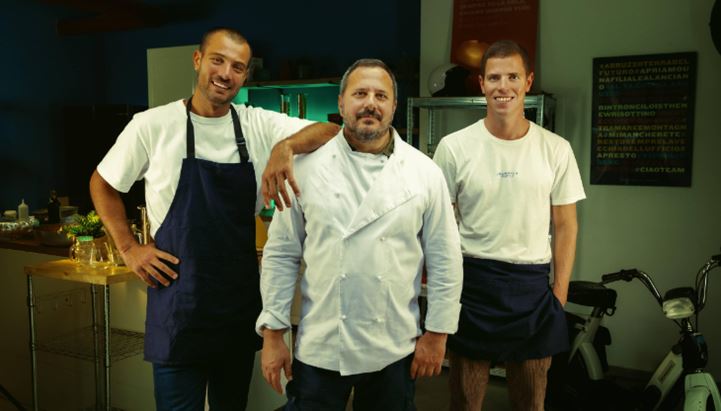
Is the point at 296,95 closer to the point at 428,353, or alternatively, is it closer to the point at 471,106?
the point at 471,106

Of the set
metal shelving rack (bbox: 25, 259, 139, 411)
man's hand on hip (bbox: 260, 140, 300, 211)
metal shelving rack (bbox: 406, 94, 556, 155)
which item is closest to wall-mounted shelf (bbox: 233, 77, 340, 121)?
metal shelving rack (bbox: 406, 94, 556, 155)

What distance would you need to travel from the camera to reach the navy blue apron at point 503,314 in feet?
7.18

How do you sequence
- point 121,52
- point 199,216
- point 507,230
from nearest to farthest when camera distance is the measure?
point 199,216
point 507,230
point 121,52

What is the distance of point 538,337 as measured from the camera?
2.23 m

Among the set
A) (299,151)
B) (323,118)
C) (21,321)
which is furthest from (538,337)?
(323,118)

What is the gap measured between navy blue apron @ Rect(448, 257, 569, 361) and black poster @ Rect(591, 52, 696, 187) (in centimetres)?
204

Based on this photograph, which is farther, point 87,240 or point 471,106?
point 471,106

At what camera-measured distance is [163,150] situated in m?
2.00

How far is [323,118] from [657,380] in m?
3.64

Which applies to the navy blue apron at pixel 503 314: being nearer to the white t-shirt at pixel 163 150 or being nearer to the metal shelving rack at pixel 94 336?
the white t-shirt at pixel 163 150

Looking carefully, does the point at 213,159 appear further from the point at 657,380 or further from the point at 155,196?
the point at 657,380

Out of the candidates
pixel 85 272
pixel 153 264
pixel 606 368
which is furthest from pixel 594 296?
pixel 85 272

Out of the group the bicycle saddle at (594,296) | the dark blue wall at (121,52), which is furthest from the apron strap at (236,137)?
the dark blue wall at (121,52)

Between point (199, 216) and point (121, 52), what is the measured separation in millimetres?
6058
